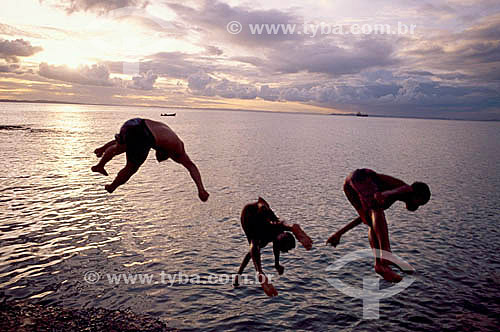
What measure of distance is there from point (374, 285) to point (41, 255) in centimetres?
1835

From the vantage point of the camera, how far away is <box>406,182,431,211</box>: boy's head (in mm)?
5457

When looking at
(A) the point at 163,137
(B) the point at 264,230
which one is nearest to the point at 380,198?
(B) the point at 264,230

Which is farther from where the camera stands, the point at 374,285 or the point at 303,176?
the point at 303,176

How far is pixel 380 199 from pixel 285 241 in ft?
6.16

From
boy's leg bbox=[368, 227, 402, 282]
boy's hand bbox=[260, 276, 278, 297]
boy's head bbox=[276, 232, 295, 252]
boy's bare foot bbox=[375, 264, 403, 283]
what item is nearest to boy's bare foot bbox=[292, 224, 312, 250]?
boy's head bbox=[276, 232, 295, 252]

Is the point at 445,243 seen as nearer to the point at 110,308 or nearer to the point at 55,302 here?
the point at 110,308

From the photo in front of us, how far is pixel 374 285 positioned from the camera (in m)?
19.7

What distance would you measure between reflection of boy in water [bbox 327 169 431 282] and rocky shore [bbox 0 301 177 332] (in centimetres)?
1157

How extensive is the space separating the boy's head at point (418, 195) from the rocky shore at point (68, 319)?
40.5ft

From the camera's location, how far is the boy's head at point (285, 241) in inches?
259

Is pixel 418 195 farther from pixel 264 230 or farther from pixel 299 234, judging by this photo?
pixel 264 230

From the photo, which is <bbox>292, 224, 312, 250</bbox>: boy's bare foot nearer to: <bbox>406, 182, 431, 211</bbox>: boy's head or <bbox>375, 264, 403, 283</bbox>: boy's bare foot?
<bbox>375, 264, 403, 283</bbox>: boy's bare foot

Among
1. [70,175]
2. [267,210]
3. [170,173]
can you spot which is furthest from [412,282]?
[70,175]

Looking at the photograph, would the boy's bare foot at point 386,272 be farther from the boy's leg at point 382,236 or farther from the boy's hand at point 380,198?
the boy's hand at point 380,198
